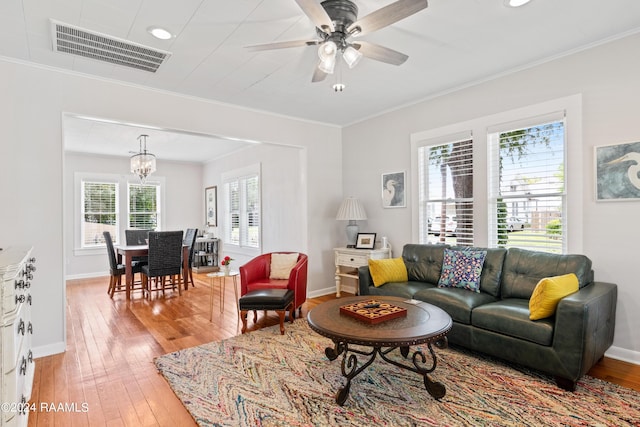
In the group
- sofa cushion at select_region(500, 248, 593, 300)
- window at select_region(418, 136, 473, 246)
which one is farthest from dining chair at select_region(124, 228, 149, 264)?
sofa cushion at select_region(500, 248, 593, 300)

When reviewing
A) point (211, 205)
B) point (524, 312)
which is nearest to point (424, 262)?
point (524, 312)

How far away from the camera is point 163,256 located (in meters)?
5.26

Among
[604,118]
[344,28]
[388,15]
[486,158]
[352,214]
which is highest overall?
[344,28]

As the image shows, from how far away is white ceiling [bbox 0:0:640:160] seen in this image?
2.39 metres

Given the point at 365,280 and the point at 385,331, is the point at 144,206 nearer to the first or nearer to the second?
the point at 365,280

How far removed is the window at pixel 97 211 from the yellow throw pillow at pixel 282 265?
16.7 ft

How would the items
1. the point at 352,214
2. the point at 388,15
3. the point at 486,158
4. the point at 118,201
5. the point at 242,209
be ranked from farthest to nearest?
the point at 118,201 < the point at 242,209 < the point at 352,214 < the point at 486,158 < the point at 388,15

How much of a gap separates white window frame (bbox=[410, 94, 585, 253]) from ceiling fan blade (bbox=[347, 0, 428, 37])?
219 cm

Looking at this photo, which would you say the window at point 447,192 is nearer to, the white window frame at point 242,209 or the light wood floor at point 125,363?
the light wood floor at point 125,363

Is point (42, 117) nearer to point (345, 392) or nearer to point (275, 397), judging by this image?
point (275, 397)

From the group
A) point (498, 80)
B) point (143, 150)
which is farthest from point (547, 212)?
point (143, 150)

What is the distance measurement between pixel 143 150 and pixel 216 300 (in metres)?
3.75

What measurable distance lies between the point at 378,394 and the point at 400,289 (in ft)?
4.34

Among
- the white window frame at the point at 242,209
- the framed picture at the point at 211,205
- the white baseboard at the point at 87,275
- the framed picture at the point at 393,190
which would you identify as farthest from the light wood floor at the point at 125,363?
the framed picture at the point at 211,205
